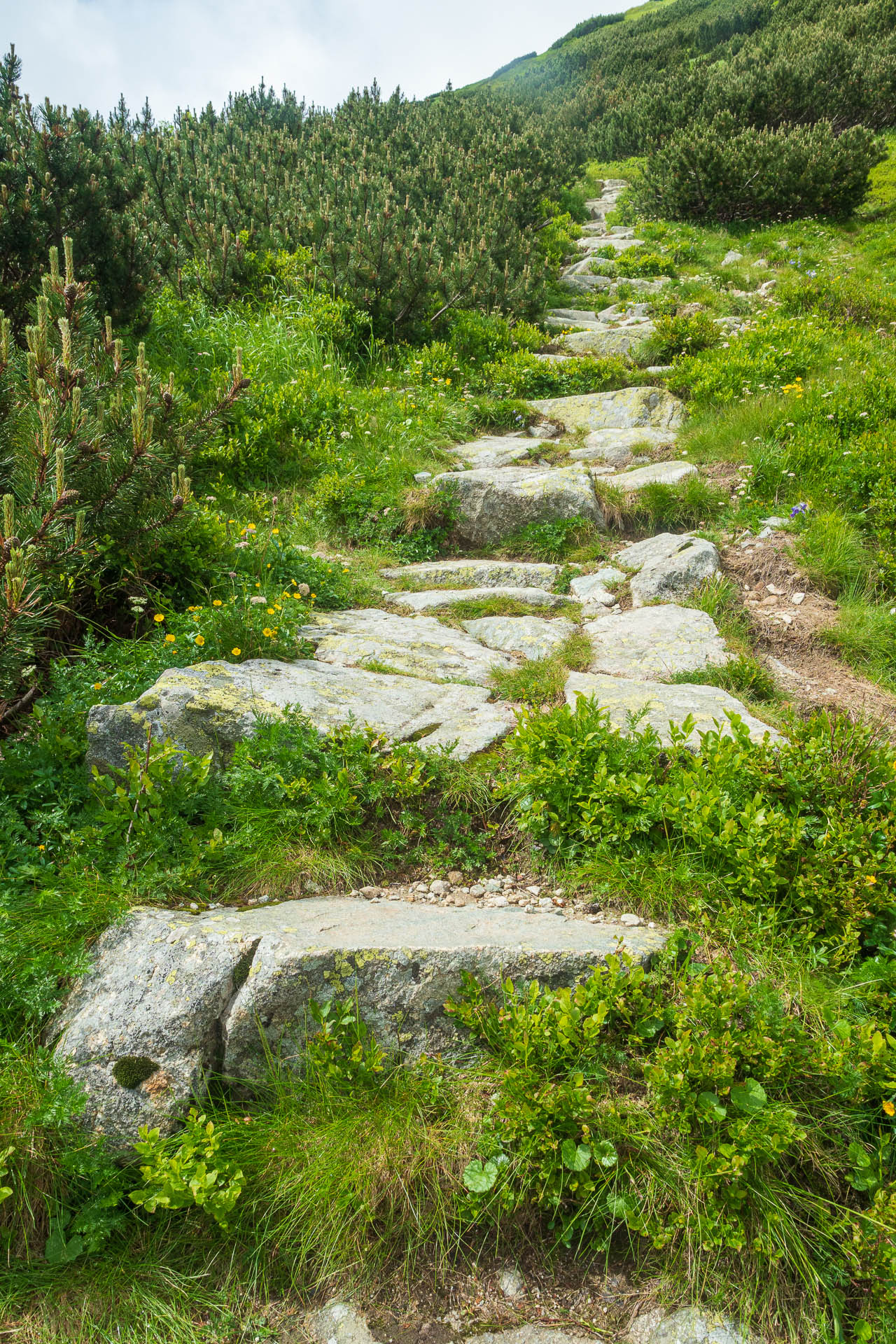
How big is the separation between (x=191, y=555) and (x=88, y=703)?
143cm

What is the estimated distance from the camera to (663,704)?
4.29 metres

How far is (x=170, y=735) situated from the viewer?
3.72 m

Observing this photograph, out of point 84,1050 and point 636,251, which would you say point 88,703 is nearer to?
point 84,1050

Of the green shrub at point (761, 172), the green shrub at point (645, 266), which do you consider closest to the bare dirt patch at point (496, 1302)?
the green shrub at point (645, 266)

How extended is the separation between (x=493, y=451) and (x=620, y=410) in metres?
1.97

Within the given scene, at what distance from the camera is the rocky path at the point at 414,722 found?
279 centimetres

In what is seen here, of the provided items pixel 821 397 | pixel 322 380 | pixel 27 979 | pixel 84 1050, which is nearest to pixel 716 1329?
pixel 84 1050

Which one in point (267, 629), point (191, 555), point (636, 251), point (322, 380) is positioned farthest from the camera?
point (636, 251)

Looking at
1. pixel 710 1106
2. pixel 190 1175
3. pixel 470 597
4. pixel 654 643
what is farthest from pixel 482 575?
pixel 190 1175

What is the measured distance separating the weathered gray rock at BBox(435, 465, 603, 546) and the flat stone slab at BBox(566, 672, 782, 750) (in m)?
2.76

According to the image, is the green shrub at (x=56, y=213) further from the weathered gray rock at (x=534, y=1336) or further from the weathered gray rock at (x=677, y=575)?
the weathered gray rock at (x=534, y=1336)

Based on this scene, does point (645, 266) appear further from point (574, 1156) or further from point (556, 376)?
point (574, 1156)

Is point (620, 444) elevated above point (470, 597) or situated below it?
above

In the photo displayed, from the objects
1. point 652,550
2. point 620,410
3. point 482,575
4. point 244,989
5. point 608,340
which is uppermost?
point 608,340
